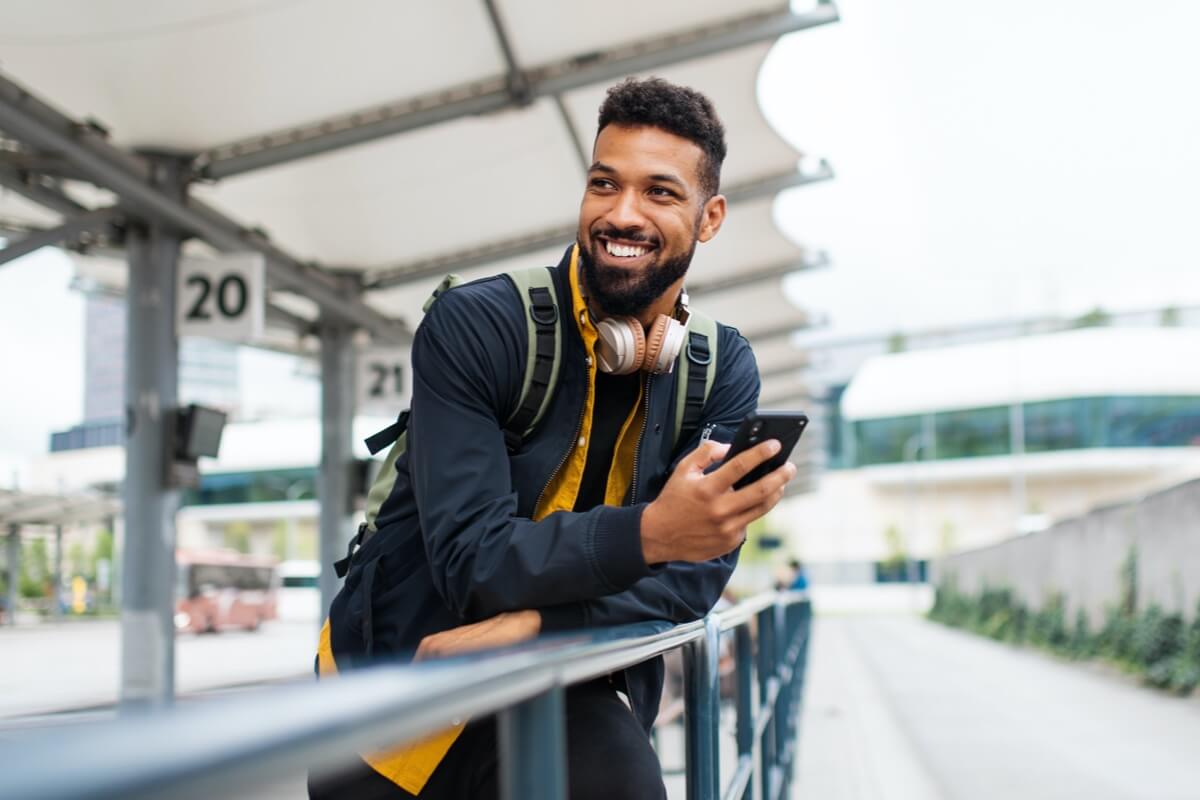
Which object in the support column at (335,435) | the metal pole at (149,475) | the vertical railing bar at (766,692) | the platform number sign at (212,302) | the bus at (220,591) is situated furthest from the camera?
the bus at (220,591)

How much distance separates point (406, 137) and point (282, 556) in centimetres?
6001

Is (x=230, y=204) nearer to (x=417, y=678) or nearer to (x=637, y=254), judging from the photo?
(x=637, y=254)

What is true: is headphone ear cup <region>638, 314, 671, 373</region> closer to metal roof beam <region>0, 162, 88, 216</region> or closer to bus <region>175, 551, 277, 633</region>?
metal roof beam <region>0, 162, 88, 216</region>

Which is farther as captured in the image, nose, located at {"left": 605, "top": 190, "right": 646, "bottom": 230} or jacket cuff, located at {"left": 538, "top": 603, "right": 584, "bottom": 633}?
nose, located at {"left": 605, "top": 190, "right": 646, "bottom": 230}

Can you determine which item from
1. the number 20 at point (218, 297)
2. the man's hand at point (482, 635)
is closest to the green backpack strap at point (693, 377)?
the man's hand at point (482, 635)

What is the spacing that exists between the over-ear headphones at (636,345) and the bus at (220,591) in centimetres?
3455

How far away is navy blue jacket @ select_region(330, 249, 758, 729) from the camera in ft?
5.94

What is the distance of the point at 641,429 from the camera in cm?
210

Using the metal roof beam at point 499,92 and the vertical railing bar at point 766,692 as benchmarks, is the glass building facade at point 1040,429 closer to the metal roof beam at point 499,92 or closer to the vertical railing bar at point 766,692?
the metal roof beam at point 499,92

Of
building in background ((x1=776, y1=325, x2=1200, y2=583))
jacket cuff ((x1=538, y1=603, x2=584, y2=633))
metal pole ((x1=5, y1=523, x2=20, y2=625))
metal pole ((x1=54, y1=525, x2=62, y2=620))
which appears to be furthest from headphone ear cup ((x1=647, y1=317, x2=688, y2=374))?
building in background ((x1=776, y1=325, x2=1200, y2=583))

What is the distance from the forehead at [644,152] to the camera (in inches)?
83.4

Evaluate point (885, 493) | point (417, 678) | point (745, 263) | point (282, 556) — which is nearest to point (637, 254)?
point (417, 678)

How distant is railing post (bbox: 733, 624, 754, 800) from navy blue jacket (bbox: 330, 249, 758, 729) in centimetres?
153

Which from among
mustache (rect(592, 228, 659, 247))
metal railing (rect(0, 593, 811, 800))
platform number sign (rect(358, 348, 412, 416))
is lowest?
metal railing (rect(0, 593, 811, 800))
